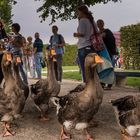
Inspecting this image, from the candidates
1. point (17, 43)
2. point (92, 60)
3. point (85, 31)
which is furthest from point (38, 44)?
point (92, 60)

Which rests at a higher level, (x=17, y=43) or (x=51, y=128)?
(x=17, y=43)

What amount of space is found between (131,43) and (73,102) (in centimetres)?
2013

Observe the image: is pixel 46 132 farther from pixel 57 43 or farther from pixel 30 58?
pixel 30 58

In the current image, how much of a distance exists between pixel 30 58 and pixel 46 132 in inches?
499

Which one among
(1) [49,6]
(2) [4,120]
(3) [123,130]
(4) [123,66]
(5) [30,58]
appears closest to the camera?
(3) [123,130]

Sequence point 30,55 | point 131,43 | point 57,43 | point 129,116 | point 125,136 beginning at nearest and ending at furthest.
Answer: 1. point 129,116
2. point 125,136
3. point 57,43
4. point 30,55
5. point 131,43

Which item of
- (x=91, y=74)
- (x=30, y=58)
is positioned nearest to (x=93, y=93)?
(x=91, y=74)

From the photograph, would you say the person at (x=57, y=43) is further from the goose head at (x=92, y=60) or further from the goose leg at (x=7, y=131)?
the goose head at (x=92, y=60)

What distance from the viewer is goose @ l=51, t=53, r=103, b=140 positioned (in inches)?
350

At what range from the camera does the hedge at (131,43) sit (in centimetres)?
2828

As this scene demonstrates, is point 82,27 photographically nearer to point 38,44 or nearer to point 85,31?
point 85,31

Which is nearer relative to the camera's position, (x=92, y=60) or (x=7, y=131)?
(x=92, y=60)

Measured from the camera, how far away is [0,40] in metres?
11.8

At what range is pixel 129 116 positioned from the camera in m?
8.53
